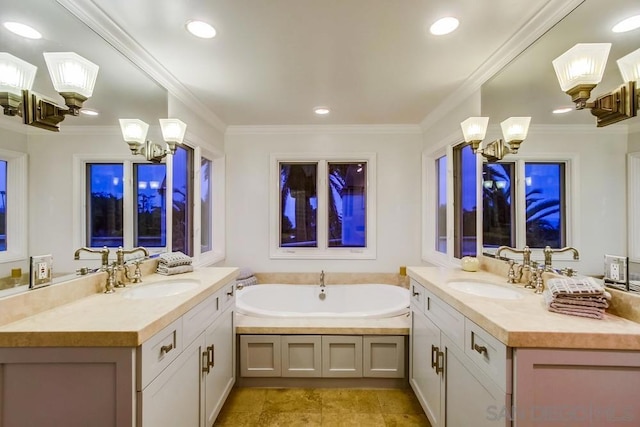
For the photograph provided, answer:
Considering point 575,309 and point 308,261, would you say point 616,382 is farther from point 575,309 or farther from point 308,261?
point 308,261

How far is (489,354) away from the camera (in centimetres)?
120

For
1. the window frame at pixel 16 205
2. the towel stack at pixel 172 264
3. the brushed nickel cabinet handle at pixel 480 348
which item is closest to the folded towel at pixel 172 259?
the towel stack at pixel 172 264

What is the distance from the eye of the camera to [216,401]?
1941 mm

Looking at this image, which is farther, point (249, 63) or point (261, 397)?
point (261, 397)

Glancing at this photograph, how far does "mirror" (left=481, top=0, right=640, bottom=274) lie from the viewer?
1245 mm

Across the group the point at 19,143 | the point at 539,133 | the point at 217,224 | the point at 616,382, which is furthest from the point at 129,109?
the point at 616,382

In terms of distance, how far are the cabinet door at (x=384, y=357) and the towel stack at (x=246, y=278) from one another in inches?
58.3

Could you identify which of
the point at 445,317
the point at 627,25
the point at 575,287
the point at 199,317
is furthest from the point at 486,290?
the point at 199,317

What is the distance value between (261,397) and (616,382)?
214 centimetres

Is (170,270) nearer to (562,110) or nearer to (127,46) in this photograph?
(127,46)

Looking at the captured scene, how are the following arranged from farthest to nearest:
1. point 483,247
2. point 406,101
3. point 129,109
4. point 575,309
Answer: point 406,101, point 483,247, point 129,109, point 575,309

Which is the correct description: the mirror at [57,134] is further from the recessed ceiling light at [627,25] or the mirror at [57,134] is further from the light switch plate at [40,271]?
the recessed ceiling light at [627,25]

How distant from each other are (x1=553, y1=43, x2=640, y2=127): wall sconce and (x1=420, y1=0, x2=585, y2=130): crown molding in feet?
1.06

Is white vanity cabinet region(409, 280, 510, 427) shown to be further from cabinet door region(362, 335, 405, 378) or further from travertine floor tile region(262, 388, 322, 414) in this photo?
travertine floor tile region(262, 388, 322, 414)
